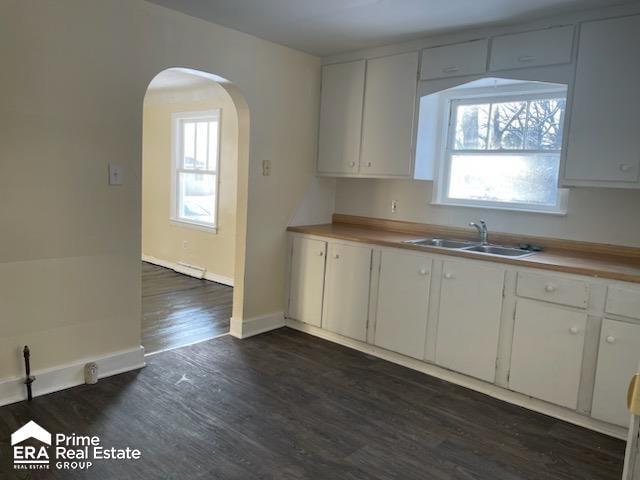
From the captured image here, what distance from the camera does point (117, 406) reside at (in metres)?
2.58

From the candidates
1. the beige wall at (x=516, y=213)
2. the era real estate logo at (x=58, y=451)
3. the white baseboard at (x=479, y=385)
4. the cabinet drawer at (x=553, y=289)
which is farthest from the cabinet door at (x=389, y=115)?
the era real estate logo at (x=58, y=451)

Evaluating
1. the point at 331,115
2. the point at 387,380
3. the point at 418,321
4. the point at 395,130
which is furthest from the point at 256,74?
the point at 387,380

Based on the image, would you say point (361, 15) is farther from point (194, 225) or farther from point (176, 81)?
point (194, 225)

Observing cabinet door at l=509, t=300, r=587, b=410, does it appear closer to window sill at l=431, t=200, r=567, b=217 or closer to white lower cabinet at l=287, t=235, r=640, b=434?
white lower cabinet at l=287, t=235, r=640, b=434

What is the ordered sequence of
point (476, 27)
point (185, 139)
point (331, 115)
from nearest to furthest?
point (476, 27)
point (331, 115)
point (185, 139)

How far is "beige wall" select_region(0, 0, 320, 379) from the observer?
2.47 meters

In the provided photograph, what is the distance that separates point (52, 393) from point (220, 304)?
202 cm

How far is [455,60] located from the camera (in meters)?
3.26

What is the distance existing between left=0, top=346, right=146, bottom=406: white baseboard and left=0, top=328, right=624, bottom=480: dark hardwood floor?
0.07 meters

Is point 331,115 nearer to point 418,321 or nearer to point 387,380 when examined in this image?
point 418,321

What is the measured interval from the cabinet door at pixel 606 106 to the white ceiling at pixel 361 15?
19 centimetres

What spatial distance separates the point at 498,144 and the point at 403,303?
1.37m

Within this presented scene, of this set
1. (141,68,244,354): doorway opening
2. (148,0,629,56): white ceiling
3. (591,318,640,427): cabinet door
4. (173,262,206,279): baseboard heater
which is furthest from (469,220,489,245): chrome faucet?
(173,262,206,279): baseboard heater

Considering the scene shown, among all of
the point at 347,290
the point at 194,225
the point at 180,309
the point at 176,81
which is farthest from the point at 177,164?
the point at 347,290
